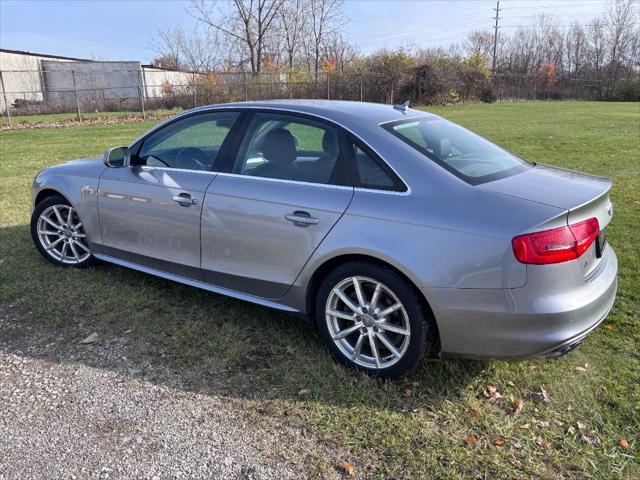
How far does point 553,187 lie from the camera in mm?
3105

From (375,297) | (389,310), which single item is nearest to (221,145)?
(375,297)

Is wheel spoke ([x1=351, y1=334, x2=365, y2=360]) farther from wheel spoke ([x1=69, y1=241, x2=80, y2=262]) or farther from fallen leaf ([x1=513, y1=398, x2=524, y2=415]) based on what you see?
wheel spoke ([x1=69, y1=241, x2=80, y2=262])

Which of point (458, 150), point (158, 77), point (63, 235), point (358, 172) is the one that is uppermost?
point (158, 77)

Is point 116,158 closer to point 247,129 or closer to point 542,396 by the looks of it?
point 247,129

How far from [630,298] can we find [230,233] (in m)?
3.25

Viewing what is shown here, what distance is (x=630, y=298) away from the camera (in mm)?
4359

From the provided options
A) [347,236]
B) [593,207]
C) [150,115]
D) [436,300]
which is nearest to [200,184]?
[347,236]

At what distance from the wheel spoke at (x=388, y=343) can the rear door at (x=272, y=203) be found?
0.65 m

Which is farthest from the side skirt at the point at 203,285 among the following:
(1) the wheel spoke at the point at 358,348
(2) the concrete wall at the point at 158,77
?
(2) the concrete wall at the point at 158,77

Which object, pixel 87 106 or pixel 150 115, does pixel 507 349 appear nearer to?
pixel 150 115

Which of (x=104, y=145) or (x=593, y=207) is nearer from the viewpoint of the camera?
(x=593, y=207)

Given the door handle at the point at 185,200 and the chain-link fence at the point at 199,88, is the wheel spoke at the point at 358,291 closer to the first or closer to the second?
the door handle at the point at 185,200

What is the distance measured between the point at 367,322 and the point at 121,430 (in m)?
1.48

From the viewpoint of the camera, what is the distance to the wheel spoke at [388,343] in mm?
3158
